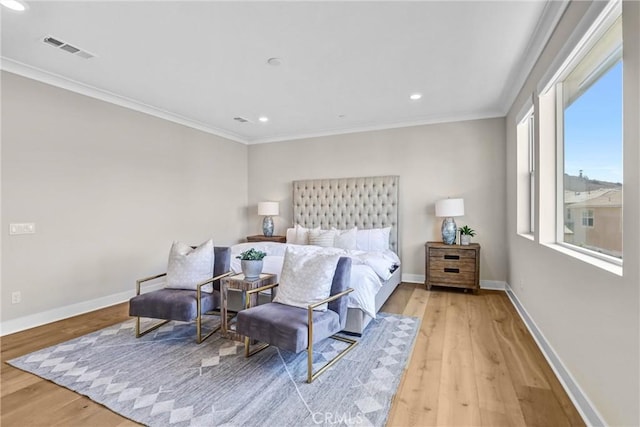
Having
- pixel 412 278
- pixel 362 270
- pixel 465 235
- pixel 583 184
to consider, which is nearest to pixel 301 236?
pixel 412 278

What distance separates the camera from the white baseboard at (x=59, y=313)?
3273mm

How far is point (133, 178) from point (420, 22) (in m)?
4.06

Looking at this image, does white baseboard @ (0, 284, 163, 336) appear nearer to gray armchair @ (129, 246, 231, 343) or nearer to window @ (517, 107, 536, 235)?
gray armchair @ (129, 246, 231, 343)

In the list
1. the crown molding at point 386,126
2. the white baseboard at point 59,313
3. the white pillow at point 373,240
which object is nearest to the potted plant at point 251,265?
the white pillow at point 373,240

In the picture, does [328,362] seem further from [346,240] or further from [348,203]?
[348,203]

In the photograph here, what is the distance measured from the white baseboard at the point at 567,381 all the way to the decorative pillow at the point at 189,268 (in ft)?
Result: 10.1

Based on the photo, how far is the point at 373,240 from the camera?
4988mm

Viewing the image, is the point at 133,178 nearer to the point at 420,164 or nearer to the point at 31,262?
the point at 31,262

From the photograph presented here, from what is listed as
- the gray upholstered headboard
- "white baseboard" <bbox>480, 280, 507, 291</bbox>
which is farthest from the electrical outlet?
"white baseboard" <bbox>480, 280, 507, 291</bbox>

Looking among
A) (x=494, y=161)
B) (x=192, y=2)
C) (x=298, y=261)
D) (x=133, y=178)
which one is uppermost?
(x=192, y=2)

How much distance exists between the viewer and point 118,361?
2643 mm

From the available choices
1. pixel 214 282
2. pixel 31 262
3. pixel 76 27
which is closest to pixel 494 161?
pixel 214 282

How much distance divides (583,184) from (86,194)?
5.10 metres

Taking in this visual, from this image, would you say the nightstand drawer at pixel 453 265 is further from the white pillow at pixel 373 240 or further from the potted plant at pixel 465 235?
the white pillow at pixel 373 240
